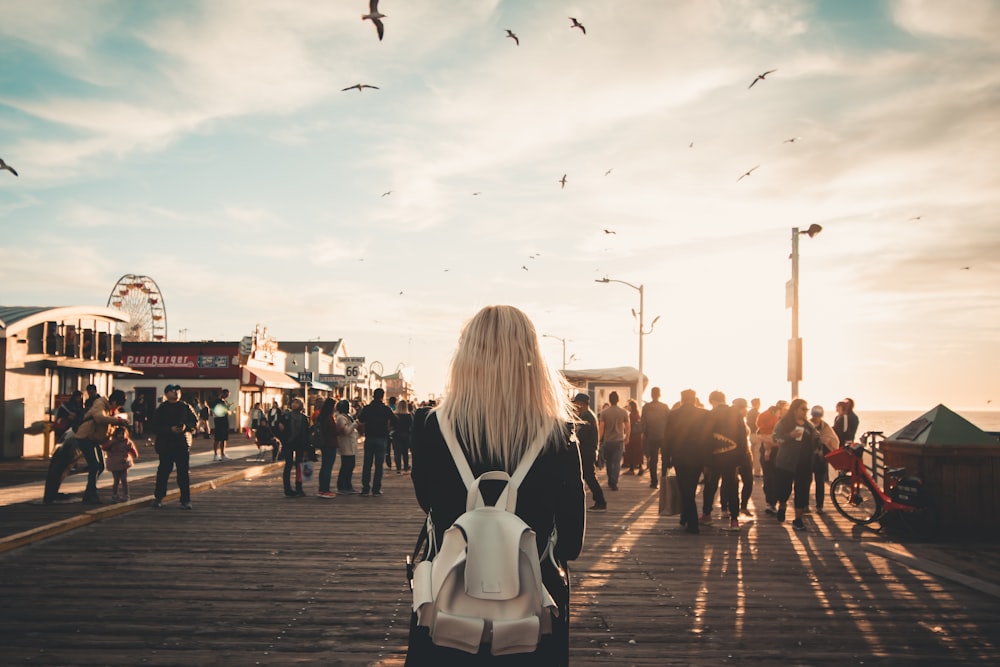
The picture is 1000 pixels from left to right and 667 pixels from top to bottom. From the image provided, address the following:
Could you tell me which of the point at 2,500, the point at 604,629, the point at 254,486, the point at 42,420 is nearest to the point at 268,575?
the point at 604,629

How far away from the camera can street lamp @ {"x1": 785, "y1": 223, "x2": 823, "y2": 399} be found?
1800cm

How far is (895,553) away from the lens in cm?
961

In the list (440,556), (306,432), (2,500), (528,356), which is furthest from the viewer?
(306,432)

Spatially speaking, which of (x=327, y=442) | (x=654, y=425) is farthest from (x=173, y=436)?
(x=654, y=425)

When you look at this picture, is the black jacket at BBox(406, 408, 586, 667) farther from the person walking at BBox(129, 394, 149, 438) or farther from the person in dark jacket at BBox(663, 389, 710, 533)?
the person walking at BBox(129, 394, 149, 438)

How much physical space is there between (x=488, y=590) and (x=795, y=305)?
57.6 feet

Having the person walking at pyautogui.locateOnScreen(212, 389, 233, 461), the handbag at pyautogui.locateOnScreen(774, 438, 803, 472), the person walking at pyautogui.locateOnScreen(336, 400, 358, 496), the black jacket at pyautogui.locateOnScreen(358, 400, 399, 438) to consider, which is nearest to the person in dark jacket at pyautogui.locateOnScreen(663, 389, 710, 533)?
the handbag at pyautogui.locateOnScreen(774, 438, 803, 472)

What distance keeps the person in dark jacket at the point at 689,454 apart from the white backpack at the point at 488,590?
30.1 feet

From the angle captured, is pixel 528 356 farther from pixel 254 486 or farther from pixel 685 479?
pixel 254 486

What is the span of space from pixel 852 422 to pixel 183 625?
15.0 metres

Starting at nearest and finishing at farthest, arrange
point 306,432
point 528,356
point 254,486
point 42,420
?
point 528,356
point 306,432
point 254,486
point 42,420

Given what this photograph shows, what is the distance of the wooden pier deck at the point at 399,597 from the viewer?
5.49 meters

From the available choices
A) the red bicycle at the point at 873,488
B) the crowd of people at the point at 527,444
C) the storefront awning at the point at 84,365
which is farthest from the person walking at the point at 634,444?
the storefront awning at the point at 84,365

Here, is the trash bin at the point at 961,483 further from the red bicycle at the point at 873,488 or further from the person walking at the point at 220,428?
the person walking at the point at 220,428
